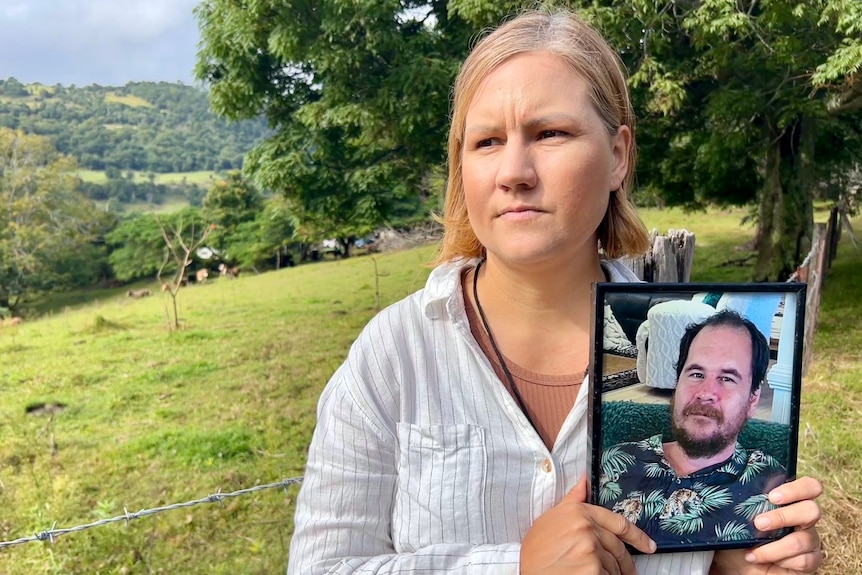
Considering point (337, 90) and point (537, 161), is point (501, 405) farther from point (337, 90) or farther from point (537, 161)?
point (337, 90)

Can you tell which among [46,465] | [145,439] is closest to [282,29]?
[145,439]

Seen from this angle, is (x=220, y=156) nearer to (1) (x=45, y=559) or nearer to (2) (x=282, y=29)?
(2) (x=282, y=29)

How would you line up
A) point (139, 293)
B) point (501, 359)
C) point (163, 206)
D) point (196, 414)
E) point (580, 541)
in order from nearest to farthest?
point (580, 541)
point (501, 359)
point (196, 414)
point (139, 293)
point (163, 206)

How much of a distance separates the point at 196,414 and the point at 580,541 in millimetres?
5187

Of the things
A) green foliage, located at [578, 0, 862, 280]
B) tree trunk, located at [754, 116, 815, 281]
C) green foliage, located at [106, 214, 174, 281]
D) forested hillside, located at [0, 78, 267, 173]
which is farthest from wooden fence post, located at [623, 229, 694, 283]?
green foliage, located at [106, 214, 174, 281]

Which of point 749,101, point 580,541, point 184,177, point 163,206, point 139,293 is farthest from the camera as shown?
point 184,177

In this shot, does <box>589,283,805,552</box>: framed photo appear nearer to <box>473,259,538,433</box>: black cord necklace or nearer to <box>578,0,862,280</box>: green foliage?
<box>473,259,538,433</box>: black cord necklace

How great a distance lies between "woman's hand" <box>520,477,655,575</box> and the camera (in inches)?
31.3

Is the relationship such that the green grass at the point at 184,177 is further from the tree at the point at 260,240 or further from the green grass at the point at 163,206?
the tree at the point at 260,240

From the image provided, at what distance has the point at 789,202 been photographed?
7523 millimetres

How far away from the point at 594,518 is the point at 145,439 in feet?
15.6

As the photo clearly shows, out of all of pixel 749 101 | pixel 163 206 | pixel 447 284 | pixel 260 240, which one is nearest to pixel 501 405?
pixel 447 284

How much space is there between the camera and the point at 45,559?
3322mm

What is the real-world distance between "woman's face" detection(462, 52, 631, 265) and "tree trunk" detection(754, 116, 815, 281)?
7.48 metres
